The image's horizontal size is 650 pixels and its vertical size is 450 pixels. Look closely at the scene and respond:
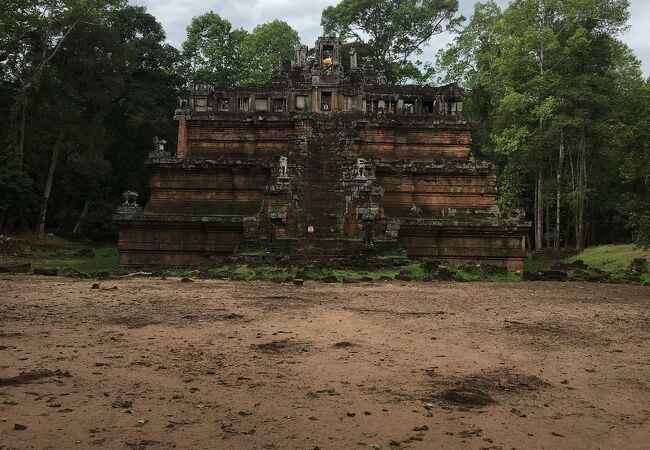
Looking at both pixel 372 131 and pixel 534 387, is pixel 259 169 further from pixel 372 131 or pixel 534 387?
pixel 534 387

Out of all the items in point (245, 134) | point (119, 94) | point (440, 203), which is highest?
point (119, 94)

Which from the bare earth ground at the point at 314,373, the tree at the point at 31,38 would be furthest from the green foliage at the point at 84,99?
the bare earth ground at the point at 314,373

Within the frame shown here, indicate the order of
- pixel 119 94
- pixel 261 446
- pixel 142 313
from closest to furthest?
1. pixel 261 446
2. pixel 142 313
3. pixel 119 94

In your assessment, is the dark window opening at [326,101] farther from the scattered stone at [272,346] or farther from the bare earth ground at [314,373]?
the scattered stone at [272,346]

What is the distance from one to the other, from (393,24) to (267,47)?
11400 millimetres

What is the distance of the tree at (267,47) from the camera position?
48812 mm

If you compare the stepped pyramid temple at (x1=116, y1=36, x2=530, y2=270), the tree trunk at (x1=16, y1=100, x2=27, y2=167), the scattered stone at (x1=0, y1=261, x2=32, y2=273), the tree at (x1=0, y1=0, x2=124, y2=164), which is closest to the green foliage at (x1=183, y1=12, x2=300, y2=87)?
the tree at (x1=0, y1=0, x2=124, y2=164)

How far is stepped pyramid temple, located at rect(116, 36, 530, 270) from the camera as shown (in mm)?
19438

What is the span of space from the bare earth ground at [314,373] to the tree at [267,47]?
40798mm

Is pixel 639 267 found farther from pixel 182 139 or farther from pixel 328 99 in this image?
pixel 182 139

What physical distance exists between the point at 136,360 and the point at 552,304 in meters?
8.36

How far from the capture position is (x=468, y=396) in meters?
5.41

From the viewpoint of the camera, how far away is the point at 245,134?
25500mm

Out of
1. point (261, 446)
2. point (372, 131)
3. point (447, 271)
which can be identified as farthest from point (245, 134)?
point (261, 446)
